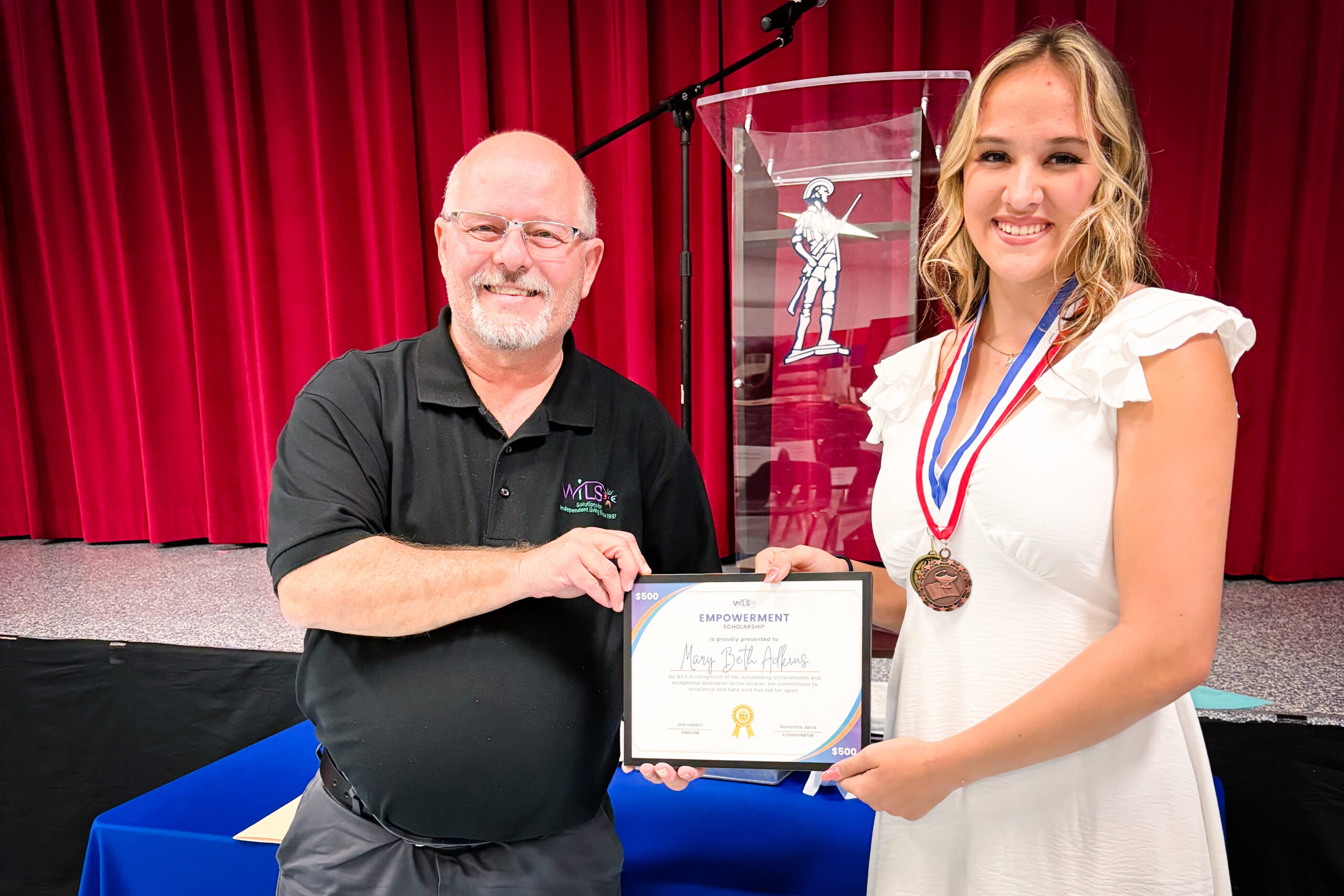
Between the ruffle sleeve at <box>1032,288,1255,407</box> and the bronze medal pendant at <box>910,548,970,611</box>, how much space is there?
0.24m

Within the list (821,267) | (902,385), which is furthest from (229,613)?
(902,385)

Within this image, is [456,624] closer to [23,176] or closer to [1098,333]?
[1098,333]

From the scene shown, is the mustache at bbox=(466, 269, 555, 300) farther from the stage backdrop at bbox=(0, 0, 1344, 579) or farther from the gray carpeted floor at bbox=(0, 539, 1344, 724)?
the stage backdrop at bbox=(0, 0, 1344, 579)

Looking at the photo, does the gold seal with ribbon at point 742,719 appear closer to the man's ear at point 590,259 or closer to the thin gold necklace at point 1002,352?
the thin gold necklace at point 1002,352

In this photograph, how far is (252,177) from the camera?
4945 millimetres

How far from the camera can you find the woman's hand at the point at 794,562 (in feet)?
3.63

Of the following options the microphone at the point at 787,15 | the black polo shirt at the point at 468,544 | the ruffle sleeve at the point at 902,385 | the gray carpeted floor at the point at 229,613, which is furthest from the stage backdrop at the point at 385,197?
the ruffle sleeve at the point at 902,385

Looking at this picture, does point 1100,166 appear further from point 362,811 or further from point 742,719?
point 362,811

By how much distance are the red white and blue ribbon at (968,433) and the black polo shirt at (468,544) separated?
0.50 meters

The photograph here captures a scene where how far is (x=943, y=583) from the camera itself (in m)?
1.07

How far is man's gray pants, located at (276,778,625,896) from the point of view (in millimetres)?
1250

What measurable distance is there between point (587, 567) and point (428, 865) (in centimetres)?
53

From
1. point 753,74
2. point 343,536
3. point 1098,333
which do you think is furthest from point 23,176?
point 1098,333

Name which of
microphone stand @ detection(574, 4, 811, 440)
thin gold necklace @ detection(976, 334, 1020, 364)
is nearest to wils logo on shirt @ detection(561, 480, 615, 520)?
thin gold necklace @ detection(976, 334, 1020, 364)
